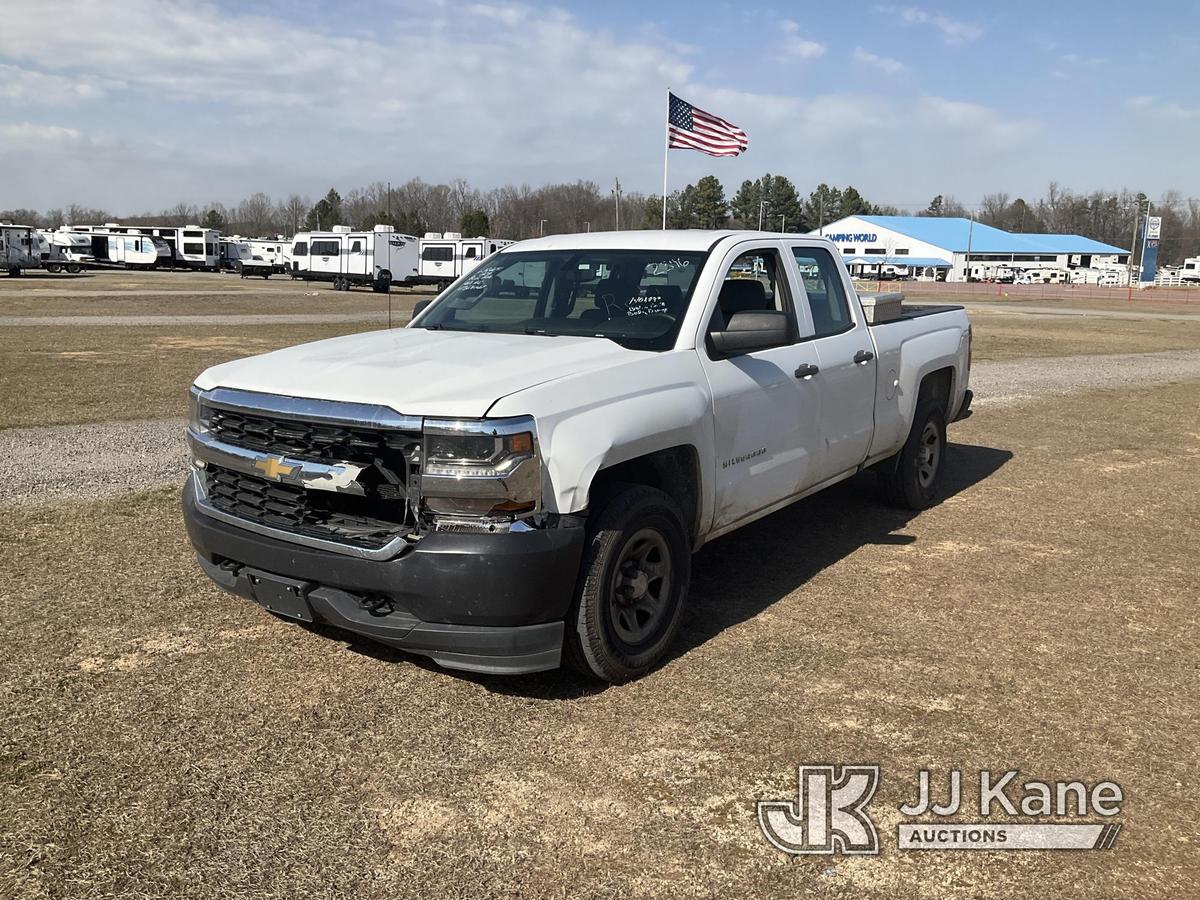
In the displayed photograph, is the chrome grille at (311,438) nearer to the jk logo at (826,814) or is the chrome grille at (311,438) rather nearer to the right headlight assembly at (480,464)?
the right headlight assembly at (480,464)

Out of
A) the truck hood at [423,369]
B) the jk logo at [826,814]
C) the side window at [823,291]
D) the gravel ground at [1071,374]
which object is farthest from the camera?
the gravel ground at [1071,374]

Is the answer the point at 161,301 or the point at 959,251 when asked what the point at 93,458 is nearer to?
the point at 161,301

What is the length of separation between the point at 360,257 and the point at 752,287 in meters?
42.5

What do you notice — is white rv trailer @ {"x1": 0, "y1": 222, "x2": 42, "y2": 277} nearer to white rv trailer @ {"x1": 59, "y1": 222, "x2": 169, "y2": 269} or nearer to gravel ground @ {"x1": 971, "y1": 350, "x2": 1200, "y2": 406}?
white rv trailer @ {"x1": 59, "y1": 222, "x2": 169, "y2": 269}

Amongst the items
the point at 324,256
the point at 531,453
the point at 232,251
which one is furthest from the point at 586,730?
the point at 232,251

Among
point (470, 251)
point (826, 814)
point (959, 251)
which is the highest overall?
point (959, 251)

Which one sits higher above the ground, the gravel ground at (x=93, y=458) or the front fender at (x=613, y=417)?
the front fender at (x=613, y=417)

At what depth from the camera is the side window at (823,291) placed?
5.70 meters

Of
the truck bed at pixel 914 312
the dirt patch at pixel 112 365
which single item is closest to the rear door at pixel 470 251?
the dirt patch at pixel 112 365

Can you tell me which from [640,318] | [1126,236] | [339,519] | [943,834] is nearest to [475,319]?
[640,318]

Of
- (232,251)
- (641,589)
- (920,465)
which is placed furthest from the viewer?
(232,251)

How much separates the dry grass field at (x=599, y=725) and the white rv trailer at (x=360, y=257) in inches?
1481

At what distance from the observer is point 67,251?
184 feet

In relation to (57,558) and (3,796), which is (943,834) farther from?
(57,558)
